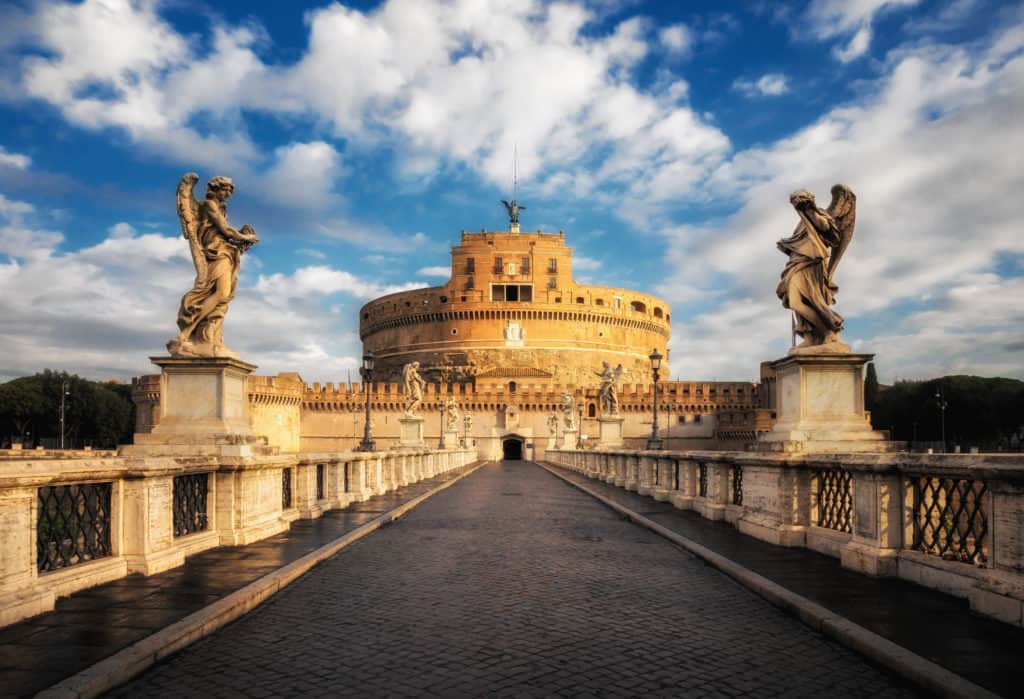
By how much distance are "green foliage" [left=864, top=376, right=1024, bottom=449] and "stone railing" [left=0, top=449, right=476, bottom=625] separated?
66312 millimetres

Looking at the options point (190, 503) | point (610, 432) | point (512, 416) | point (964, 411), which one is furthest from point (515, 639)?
point (512, 416)

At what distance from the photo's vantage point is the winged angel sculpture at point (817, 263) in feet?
29.2

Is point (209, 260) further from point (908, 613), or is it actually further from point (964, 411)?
point (964, 411)

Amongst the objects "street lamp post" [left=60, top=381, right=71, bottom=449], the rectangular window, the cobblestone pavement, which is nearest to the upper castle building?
the rectangular window

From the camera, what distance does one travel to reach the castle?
261 ft

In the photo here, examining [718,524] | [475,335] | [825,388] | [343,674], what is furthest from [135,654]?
[475,335]

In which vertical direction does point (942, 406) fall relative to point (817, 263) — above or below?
below

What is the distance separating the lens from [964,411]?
66.6 meters

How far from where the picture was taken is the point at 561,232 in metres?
105

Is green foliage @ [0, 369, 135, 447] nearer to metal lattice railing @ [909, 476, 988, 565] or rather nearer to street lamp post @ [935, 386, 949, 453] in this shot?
street lamp post @ [935, 386, 949, 453]

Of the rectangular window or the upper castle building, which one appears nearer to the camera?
the upper castle building

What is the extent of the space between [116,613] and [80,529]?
138cm

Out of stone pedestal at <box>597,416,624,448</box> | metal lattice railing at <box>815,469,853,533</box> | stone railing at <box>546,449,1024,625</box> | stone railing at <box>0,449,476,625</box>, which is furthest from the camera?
stone pedestal at <box>597,416,624,448</box>

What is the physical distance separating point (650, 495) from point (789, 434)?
31.1 ft
